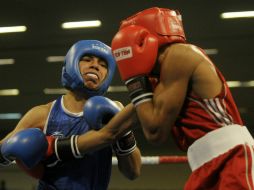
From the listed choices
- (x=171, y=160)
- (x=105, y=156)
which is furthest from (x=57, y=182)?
(x=171, y=160)

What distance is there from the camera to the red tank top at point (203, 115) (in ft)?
4.36

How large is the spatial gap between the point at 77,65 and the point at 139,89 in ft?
2.12

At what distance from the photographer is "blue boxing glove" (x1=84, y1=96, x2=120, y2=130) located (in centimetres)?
169

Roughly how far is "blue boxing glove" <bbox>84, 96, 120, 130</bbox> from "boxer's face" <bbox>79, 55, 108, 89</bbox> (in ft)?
0.74

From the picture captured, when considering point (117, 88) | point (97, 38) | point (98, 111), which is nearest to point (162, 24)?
point (98, 111)

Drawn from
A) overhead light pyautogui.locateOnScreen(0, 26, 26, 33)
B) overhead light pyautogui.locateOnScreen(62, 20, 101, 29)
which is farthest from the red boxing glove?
overhead light pyautogui.locateOnScreen(0, 26, 26, 33)

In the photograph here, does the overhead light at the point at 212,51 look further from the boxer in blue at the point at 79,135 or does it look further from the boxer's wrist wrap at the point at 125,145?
the boxer's wrist wrap at the point at 125,145

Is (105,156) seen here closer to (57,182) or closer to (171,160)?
(57,182)

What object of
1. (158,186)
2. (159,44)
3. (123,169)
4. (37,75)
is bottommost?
(158,186)

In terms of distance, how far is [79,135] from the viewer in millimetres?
1795

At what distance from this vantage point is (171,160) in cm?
291

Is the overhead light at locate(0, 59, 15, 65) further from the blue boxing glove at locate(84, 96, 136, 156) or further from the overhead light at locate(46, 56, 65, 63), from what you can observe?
the blue boxing glove at locate(84, 96, 136, 156)

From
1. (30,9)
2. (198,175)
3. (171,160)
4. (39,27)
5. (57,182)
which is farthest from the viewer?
(39,27)

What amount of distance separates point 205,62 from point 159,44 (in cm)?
17
